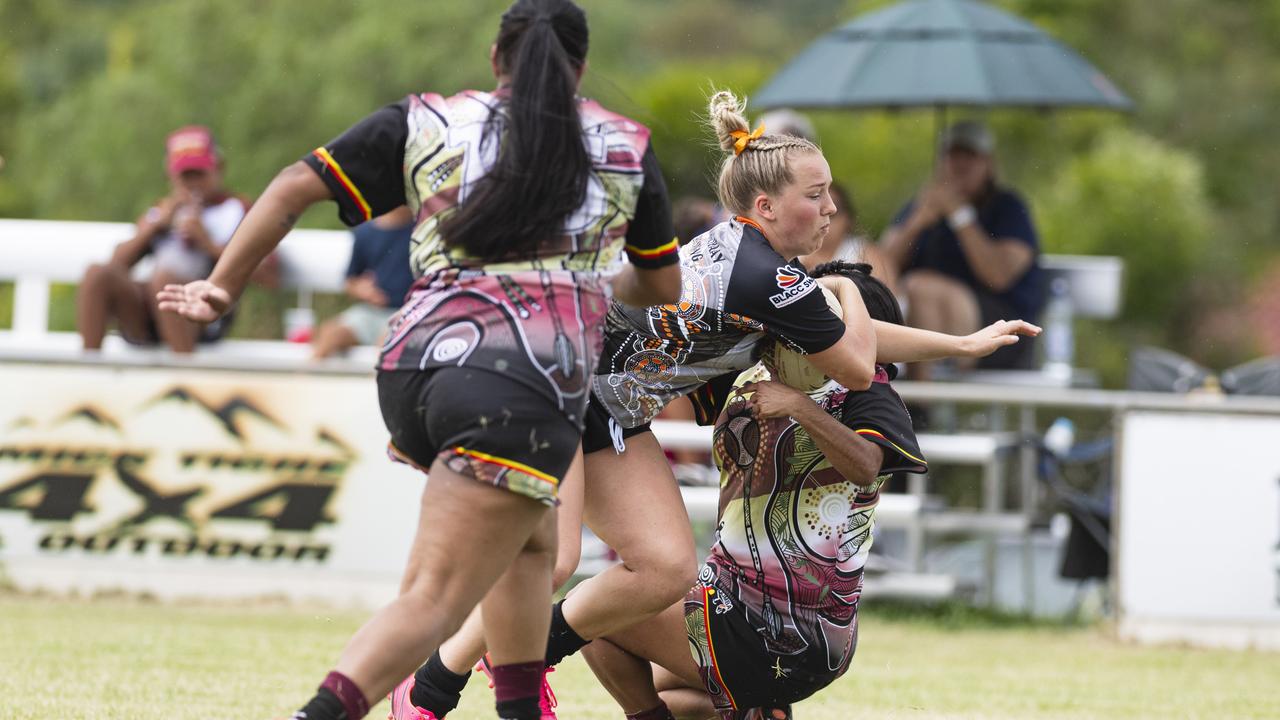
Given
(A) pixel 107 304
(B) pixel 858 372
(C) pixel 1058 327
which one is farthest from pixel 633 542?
(C) pixel 1058 327

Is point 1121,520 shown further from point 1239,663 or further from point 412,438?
point 412,438

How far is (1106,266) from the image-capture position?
10273 millimetres

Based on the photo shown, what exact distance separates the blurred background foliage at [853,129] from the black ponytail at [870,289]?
671 inches

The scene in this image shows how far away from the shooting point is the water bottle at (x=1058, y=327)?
992cm

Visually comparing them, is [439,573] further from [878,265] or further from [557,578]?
[878,265]

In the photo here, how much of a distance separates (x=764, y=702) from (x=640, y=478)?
634mm

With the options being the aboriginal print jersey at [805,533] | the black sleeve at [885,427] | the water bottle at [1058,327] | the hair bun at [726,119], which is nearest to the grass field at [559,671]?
the aboriginal print jersey at [805,533]

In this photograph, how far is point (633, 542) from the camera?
14.4ft

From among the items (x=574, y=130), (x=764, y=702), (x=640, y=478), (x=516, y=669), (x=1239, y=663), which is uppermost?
(x=574, y=130)

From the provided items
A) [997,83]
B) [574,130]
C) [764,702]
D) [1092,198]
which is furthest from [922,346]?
[1092,198]

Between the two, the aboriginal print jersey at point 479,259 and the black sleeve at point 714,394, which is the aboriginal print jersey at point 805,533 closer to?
the black sleeve at point 714,394

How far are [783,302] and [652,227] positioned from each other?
0.53 meters

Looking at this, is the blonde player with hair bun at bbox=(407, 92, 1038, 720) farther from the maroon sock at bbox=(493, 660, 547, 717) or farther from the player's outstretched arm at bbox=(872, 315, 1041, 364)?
the maroon sock at bbox=(493, 660, 547, 717)

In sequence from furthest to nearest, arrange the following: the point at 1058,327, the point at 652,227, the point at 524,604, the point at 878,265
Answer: the point at 1058,327, the point at 878,265, the point at 524,604, the point at 652,227
